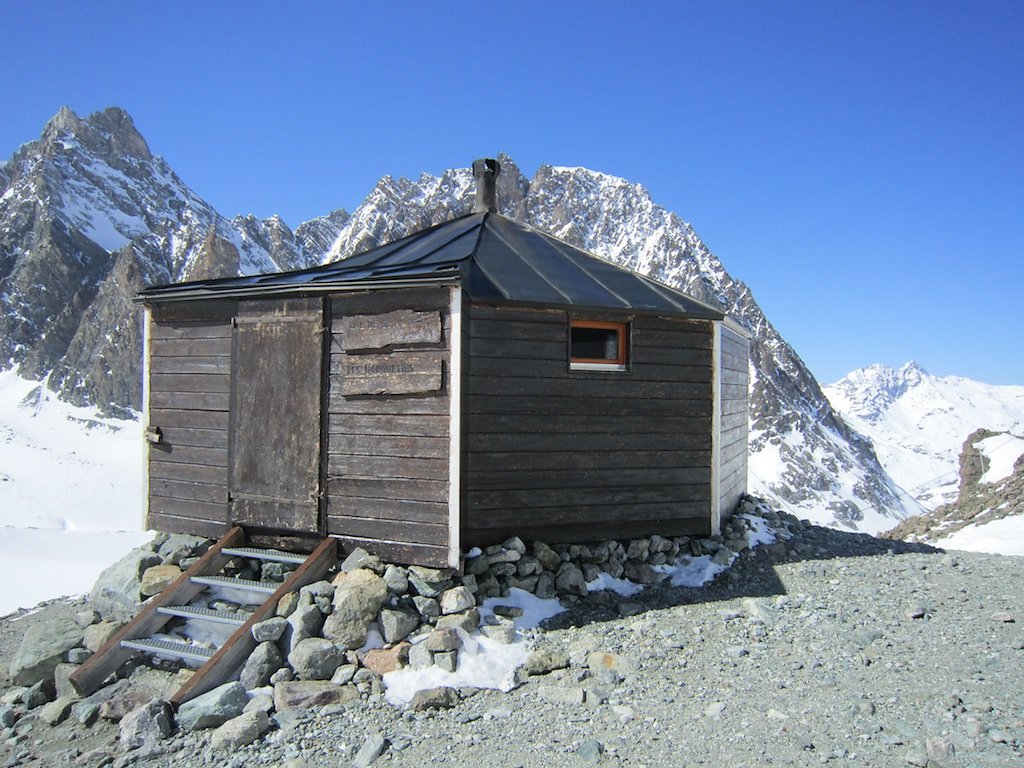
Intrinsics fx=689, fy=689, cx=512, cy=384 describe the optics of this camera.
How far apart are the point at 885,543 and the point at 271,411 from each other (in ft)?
31.0

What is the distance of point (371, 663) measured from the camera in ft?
20.9

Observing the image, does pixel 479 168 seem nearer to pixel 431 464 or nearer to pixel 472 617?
pixel 431 464

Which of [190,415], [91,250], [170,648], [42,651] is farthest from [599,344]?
[91,250]

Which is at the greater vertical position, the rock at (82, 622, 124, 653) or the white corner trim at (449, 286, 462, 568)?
the white corner trim at (449, 286, 462, 568)

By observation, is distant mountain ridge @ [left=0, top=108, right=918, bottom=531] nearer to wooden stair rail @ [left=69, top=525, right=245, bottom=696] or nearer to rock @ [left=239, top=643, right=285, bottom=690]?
wooden stair rail @ [left=69, top=525, right=245, bottom=696]

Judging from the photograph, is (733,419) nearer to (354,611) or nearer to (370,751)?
(354,611)

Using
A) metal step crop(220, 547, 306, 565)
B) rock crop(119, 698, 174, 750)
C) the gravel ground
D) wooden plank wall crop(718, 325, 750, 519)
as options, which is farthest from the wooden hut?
rock crop(119, 698, 174, 750)

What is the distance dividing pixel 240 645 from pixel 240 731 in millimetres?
1061

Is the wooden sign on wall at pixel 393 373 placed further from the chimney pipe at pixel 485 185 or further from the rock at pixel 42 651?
the chimney pipe at pixel 485 185

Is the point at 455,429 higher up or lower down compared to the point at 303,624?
higher up

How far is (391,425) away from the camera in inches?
303

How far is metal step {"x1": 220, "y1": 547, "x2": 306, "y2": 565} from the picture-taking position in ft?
25.7

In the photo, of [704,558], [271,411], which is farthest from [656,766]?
[271,411]

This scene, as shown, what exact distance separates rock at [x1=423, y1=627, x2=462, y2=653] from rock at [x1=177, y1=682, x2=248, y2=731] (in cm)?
166
